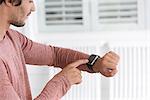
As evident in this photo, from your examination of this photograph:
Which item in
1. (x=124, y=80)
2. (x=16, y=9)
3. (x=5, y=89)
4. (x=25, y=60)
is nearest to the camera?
(x=5, y=89)

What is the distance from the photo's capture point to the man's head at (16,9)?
4.48 feet

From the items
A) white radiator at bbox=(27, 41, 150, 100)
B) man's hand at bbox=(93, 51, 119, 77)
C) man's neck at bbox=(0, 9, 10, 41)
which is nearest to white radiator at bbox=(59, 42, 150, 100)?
white radiator at bbox=(27, 41, 150, 100)

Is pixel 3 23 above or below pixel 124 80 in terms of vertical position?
above

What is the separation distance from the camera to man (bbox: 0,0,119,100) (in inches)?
53.8

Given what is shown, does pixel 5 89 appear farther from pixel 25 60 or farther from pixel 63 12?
pixel 63 12

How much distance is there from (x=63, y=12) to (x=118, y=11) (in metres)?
0.52

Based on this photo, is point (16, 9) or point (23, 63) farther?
point (23, 63)

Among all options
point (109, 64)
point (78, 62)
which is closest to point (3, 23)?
point (78, 62)

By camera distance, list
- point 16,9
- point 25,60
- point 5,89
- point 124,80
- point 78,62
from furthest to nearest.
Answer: point 124,80 < point 25,60 < point 78,62 < point 16,9 < point 5,89

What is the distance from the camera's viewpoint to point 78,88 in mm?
3559

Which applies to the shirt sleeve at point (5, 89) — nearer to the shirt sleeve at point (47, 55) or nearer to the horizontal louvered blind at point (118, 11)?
the shirt sleeve at point (47, 55)

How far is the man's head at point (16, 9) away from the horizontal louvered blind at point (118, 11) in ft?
7.23

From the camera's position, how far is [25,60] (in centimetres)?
168

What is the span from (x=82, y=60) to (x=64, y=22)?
2.03 meters
